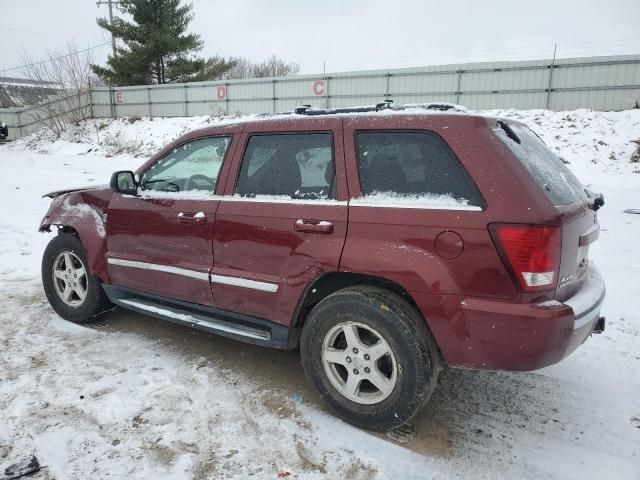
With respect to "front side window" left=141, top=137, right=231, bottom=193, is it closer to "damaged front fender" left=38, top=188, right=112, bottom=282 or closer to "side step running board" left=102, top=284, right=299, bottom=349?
"damaged front fender" left=38, top=188, right=112, bottom=282

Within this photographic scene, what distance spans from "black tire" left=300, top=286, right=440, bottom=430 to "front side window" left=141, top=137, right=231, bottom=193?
4.32 ft

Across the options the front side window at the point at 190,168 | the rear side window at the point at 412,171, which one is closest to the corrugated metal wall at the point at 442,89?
the front side window at the point at 190,168

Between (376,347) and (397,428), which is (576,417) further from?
(376,347)

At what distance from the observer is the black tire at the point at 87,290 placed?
403cm

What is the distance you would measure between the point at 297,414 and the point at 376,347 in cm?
70

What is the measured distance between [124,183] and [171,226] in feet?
2.05

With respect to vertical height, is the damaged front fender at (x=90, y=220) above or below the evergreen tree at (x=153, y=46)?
below

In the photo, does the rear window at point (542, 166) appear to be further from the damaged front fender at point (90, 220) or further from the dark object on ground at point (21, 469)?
the damaged front fender at point (90, 220)

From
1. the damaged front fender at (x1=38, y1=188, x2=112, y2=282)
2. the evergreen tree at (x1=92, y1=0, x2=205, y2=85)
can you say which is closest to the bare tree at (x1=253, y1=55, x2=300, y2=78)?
the evergreen tree at (x1=92, y1=0, x2=205, y2=85)

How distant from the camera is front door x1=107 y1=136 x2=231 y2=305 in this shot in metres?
3.27

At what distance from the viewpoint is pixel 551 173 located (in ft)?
8.61

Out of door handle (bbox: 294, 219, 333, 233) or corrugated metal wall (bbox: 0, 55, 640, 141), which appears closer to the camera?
door handle (bbox: 294, 219, 333, 233)

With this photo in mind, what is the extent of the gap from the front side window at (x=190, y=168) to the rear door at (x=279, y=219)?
217 mm

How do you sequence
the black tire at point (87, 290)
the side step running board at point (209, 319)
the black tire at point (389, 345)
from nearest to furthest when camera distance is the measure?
the black tire at point (389, 345) < the side step running board at point (209, 319) < the black tire at point (87, 290)
